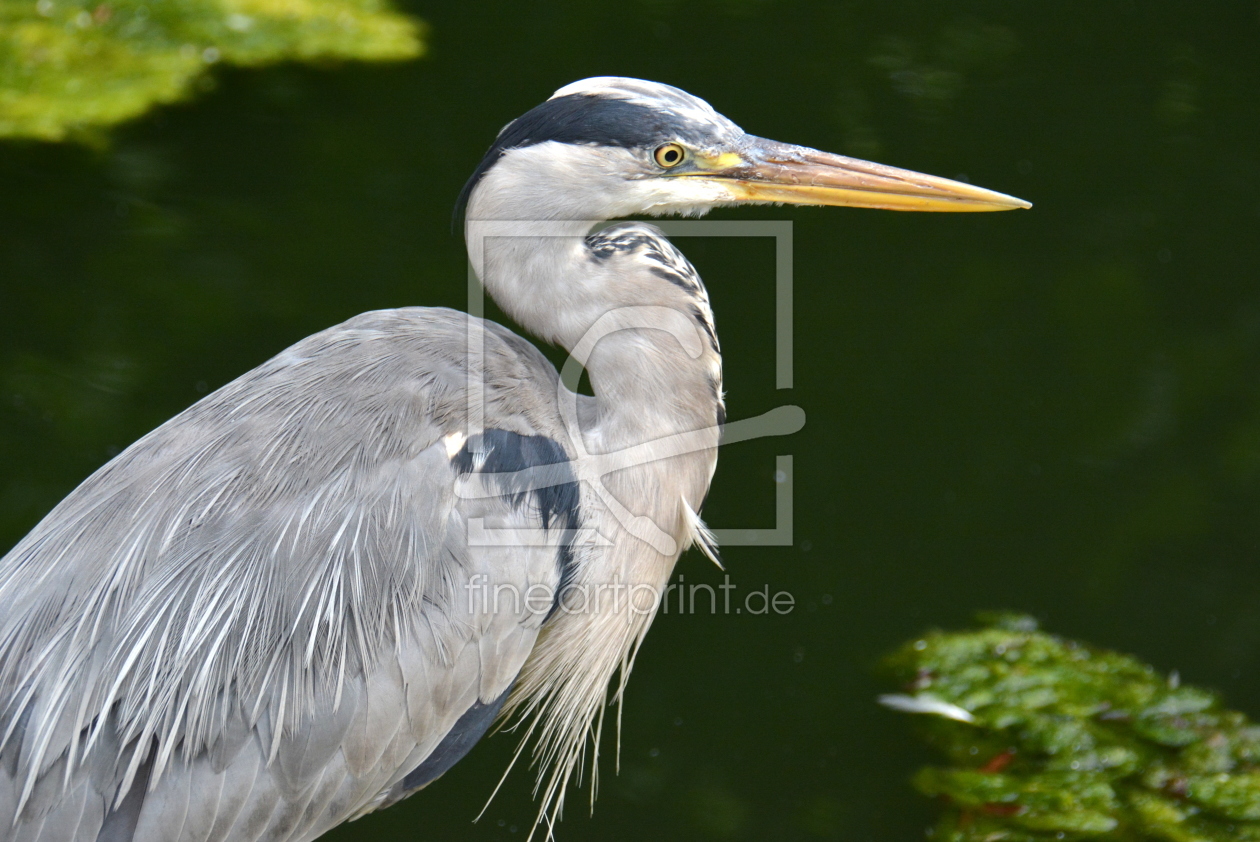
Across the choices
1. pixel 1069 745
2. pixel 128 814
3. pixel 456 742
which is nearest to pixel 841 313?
pixel 1069 745

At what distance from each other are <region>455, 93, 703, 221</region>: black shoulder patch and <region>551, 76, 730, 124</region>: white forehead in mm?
13

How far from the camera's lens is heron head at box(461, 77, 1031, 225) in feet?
8.64

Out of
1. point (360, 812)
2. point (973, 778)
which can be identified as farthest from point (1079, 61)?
point (360, 812)

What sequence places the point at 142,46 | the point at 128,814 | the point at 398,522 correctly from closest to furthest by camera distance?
1. the point at 128,814
2. the point at 398,522
3. the point at 142,46

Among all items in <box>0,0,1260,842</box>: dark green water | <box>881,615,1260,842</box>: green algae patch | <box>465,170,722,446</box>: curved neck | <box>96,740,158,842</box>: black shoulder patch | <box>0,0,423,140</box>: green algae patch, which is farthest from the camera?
<box>0,0,423,140</box>: green algae patch

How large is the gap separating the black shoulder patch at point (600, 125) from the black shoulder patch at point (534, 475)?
0.66 metres

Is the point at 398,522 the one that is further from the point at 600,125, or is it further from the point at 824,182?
the point at 824,182

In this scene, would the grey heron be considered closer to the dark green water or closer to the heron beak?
the heron beak

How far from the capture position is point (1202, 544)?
411 cm

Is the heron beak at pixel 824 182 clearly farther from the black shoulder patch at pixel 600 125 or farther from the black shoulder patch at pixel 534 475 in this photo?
the black shoulder patch at pixel 534 475

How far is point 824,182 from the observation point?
279 centimetres

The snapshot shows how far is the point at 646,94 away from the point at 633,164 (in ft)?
0.51

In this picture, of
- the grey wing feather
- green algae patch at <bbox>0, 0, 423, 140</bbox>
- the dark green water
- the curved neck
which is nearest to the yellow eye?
the curved neck

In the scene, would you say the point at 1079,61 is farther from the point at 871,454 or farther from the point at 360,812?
the point at 360,812
